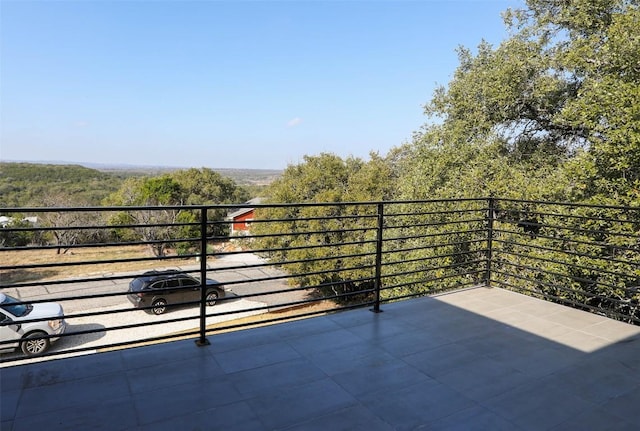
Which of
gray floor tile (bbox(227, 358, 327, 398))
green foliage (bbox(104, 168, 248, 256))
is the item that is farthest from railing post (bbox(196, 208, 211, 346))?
green foliage (bbox(104, 168, 248, 256))

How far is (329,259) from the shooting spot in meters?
3.36

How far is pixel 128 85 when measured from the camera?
24.0 m

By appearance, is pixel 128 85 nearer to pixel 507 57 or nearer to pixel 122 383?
pixel 507 57

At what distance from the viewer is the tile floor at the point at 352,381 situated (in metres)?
1.77

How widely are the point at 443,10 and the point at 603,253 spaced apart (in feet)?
18.2

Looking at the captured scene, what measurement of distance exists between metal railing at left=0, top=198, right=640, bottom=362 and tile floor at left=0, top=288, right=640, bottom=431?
0.73 feet

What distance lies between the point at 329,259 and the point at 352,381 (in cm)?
134

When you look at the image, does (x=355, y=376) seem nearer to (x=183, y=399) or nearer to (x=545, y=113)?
(x=183, y=399)

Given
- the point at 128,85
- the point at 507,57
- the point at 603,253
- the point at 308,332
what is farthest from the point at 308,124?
the point at 308,332

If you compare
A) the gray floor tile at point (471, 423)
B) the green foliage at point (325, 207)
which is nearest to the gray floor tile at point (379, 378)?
the gray floor tile at point (471, 423)

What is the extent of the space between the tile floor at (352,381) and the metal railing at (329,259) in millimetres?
222

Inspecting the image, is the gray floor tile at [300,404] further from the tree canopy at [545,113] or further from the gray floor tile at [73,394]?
the tree canopy at [545,113]

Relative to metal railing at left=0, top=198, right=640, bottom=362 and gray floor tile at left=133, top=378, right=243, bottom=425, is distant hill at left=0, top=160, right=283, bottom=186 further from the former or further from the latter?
gray floor tile at left=133, top=378, right=243, bottom=425

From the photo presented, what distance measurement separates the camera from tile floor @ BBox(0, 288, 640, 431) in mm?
1770
